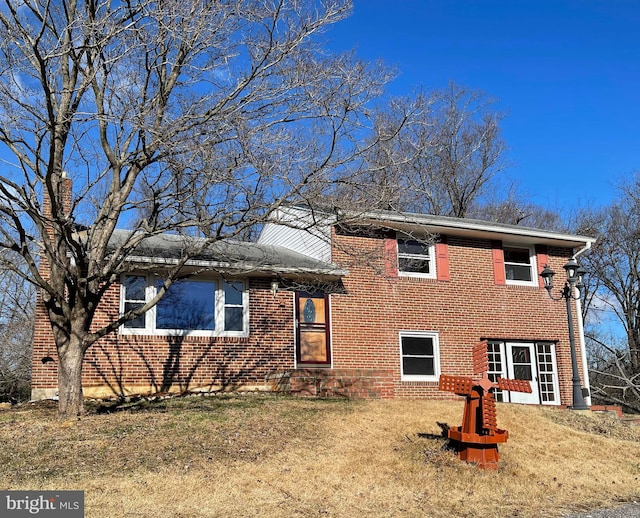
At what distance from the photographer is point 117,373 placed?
13.6 metres

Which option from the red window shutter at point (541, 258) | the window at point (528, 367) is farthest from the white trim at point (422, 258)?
the red window shutter at point (541, 258)

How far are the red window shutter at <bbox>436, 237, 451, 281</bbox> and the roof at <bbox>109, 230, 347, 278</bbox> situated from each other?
309cm

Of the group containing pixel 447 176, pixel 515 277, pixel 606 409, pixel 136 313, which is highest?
pixel 447 176

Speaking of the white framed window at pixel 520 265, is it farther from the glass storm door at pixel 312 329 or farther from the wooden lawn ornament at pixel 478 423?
the wooden lawn ornament at pixel 478 423

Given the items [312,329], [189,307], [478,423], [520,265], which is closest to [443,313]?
[520,265]

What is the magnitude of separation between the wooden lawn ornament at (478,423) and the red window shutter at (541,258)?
382 inches

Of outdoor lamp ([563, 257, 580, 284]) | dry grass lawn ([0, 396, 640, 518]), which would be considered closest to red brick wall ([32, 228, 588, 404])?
dry grass lawn ([0, 396, 640, 518])

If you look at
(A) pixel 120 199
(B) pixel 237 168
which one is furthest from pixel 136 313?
(B) pixel 237 168

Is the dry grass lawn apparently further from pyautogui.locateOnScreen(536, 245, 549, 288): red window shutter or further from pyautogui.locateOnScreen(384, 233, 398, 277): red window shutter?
pyautogui.locateOnScreen(536, 245, 549, 288): red window shutter

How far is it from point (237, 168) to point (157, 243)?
633cm

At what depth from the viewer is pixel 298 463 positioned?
29.2 ft

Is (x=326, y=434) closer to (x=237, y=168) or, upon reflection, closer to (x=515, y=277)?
(x=237, y=168)

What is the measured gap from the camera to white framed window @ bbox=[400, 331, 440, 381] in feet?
54.3

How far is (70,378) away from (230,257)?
4.65 metres
